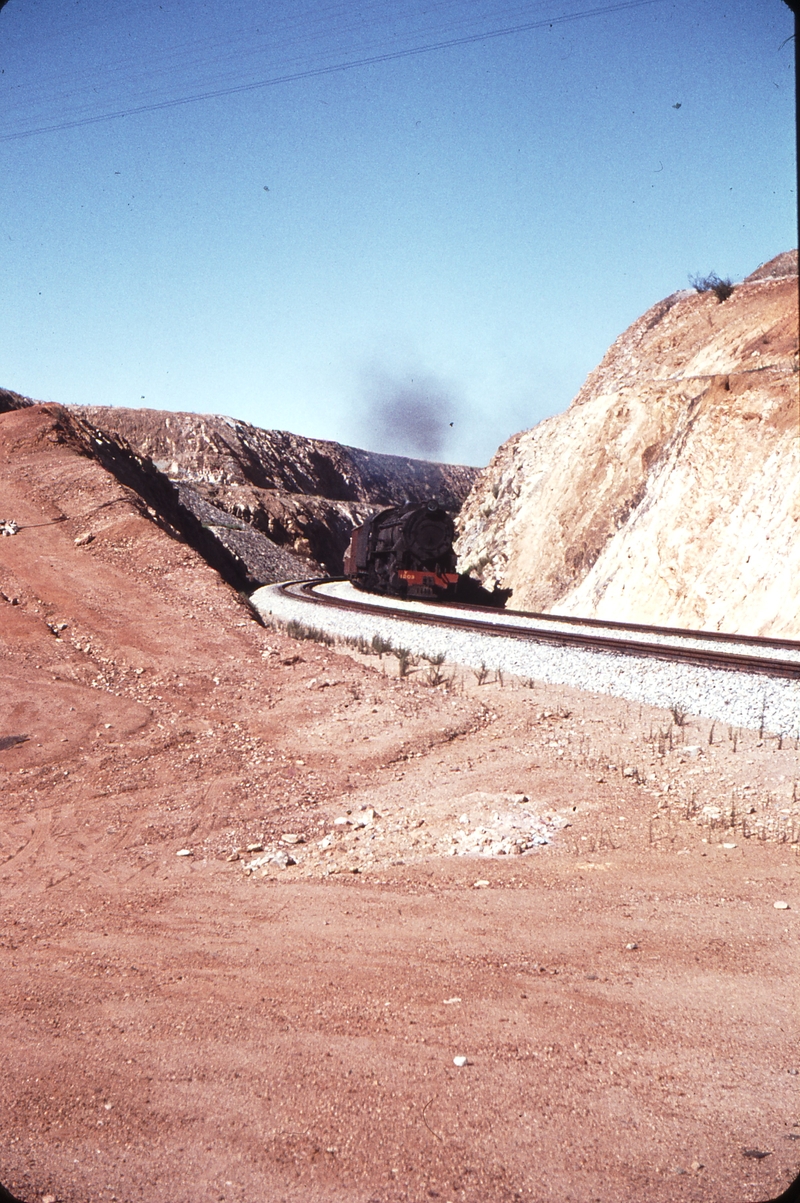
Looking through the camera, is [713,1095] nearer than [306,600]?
Yes

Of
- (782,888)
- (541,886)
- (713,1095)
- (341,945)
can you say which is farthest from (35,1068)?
(782,888)

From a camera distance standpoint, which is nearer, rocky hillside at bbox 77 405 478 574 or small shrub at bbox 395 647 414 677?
small shrub at bbox 395 647 414 677

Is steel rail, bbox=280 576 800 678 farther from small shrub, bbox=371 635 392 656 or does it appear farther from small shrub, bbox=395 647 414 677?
small shrub, bbox=395 647 414 677

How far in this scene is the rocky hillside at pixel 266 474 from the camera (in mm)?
72875

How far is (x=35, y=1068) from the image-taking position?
12.8 ft

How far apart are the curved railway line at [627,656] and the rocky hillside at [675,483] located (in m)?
4.02

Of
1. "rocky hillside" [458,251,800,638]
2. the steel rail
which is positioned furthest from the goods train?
the steel rail

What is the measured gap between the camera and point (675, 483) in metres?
25.8

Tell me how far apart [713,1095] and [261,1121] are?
6.36 feet

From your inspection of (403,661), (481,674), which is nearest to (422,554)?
(403,661)

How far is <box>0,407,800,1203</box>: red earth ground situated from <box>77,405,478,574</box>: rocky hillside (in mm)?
49352

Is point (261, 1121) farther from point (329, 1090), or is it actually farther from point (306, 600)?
point (306, 600)

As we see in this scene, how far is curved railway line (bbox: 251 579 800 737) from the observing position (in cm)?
1078

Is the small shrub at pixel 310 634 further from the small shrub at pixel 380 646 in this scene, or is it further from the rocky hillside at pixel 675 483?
the rocky hillside at pixel 675 483
